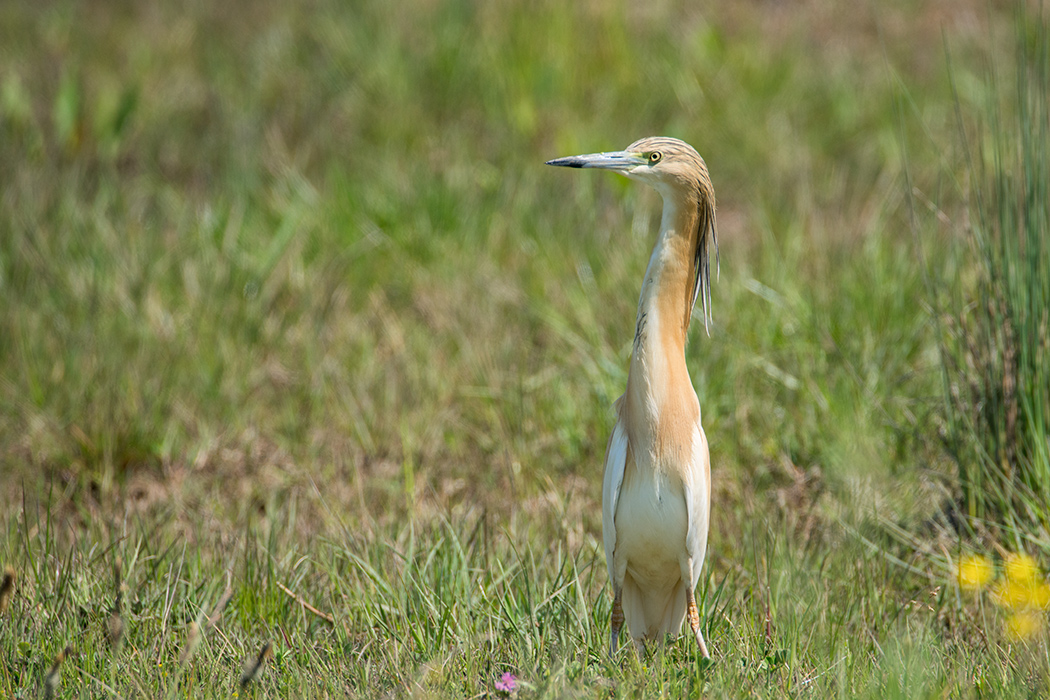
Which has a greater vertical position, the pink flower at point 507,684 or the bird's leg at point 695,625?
the pink flower at point 507,684

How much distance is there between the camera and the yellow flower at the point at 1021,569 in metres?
3.08

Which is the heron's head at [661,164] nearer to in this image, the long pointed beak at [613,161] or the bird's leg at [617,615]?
the long pointed beak at [613,161]

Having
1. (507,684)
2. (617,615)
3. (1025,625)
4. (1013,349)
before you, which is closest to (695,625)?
(617,615)

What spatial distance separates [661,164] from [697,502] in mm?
871

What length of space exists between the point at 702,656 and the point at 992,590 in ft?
3.79

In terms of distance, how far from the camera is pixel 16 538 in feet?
10.8

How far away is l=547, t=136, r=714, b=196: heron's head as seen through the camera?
263 cm

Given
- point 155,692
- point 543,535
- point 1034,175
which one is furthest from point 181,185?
point 1034,175

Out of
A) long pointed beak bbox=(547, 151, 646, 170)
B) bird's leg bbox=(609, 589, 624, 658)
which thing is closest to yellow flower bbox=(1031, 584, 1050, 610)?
bird's leg bbox=(609, 589, 624, 658)

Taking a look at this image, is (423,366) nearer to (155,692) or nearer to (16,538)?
(16,538)

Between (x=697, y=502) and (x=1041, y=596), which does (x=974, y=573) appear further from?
(x=697, y=502)

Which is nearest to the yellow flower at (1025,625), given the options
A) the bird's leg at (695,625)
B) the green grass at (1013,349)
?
the green grass at (1013,349)

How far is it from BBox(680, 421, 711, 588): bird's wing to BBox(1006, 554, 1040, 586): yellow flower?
41.7 inches

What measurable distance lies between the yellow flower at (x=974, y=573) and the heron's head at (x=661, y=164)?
1514mm
